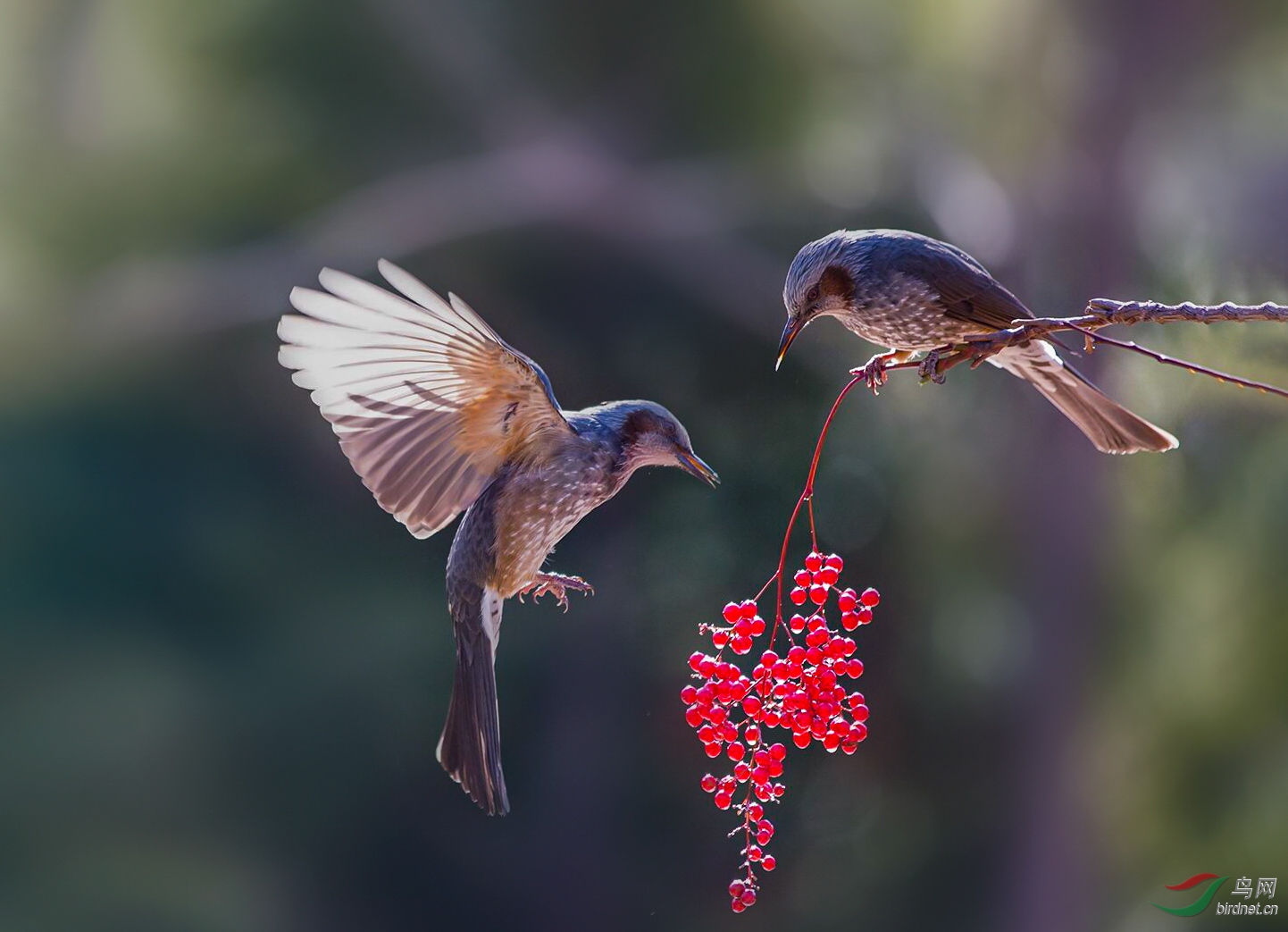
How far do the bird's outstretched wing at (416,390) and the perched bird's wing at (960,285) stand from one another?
28cm

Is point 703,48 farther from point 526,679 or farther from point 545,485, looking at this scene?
point 545,485

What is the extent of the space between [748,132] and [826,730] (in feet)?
5.32

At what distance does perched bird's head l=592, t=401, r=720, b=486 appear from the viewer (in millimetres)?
958

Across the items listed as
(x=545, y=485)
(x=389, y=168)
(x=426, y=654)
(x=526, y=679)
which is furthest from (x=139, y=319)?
(x=545, y=485)

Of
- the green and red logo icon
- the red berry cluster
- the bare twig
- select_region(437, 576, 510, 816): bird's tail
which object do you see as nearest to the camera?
the bare twig

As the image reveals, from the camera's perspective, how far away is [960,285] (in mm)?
888

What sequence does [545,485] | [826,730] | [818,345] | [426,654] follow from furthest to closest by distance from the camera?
[426,654] < [818,345] < [545,485] < [826,730]

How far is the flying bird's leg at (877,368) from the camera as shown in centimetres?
81

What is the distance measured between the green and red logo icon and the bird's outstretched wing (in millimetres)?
1558

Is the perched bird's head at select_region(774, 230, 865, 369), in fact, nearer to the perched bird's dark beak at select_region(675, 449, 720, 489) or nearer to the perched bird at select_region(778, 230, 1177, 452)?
the perched bird at select_region(778, 230, 1177, 452)

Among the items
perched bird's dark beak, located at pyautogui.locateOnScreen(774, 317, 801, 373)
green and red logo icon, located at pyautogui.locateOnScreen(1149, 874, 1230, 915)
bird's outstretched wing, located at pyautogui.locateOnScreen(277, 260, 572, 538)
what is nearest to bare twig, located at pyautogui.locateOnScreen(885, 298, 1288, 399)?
perched bird's dark beak, located at pyautogui.locateOnScreen(774, 317, 801, 373)

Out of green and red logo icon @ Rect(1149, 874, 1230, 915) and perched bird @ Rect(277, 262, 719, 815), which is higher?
perched bird @ Rect(277, 262, 719, 815)

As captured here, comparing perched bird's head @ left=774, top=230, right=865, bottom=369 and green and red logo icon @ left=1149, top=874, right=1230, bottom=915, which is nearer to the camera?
perched bird's head @ left=774, top=230, right=865, bottom=369

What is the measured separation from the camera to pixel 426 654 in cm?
214
